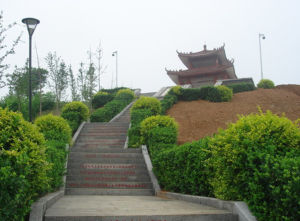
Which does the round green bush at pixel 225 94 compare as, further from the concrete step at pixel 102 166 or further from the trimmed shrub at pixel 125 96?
the concrete step at pixel 102 166

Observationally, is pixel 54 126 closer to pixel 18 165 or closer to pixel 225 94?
pixel 18 165

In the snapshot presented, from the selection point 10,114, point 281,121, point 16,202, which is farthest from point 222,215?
point 10,114

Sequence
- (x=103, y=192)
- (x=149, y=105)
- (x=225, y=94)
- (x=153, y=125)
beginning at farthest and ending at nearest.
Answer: (x=225, y=94) < (x=149, y=105) < (x=153, y=125) < (x=103, y=192)

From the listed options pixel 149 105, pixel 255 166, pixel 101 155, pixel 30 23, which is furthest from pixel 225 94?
pixel 255 166

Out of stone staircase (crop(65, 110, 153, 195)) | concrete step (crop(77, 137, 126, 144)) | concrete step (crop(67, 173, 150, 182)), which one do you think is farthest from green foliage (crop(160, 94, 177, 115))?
concrete step (crop(67, 173, 150, 182))

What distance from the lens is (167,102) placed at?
689 inches

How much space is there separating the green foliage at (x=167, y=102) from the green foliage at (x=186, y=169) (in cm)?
918

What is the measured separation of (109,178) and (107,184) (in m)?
0.32

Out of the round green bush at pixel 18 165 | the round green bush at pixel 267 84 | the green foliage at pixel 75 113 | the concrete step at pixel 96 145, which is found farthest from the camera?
the round green bush at pixel 267 84

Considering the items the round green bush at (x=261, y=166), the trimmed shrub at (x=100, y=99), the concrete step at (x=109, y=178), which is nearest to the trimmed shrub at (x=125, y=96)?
the trimmed shrub at (x=100, y=99)

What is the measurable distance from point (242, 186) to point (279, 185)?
2.92 ft

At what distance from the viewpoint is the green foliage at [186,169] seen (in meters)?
5.21

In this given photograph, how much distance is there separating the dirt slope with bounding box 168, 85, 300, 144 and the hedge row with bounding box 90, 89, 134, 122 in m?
4.03

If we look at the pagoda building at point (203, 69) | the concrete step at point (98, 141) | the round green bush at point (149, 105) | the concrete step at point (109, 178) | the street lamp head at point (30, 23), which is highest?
the pagoda building at point (203, 69)
